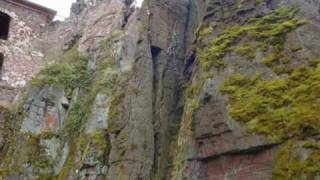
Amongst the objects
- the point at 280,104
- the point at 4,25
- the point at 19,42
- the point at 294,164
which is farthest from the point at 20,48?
the point at 294,164

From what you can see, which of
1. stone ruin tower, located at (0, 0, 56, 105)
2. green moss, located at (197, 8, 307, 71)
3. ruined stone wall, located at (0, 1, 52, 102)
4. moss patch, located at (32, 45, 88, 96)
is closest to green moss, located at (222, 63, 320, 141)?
green moss, located at (197, 8, 307, 71)

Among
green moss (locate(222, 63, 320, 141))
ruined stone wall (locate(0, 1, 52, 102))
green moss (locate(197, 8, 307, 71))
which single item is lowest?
green moss (locate(222, 63, 320, 141))

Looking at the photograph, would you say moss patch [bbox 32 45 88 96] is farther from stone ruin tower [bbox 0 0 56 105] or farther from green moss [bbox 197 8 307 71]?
green moss [bbox 197 8 307 71]

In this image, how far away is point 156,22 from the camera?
51.5 ft

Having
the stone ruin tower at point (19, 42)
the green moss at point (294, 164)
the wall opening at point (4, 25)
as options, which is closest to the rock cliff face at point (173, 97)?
the green moss at point (294, 164)

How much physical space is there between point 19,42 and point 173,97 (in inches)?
294

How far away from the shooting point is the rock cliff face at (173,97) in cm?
903

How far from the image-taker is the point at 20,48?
18.3 m

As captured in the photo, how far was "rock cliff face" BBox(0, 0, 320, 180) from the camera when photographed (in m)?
9.03

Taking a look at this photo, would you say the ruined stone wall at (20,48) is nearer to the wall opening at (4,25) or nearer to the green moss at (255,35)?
the wall opening at (4,25)

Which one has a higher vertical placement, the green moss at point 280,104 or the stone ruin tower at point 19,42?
the stone ruin tower at point 19,42

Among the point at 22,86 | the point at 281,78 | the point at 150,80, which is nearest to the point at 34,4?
the point at 22,86

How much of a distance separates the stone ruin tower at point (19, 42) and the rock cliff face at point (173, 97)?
0.74 m

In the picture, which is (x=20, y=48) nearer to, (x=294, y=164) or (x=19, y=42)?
(x=19, y=42)
